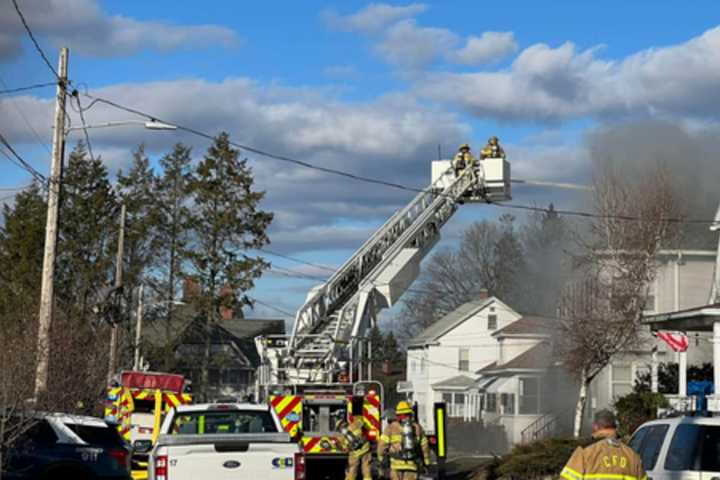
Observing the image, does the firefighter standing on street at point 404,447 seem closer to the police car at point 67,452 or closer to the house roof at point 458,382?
the police car at point 67,452

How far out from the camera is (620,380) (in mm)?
38688

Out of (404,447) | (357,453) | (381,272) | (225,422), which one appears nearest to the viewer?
(225,422)

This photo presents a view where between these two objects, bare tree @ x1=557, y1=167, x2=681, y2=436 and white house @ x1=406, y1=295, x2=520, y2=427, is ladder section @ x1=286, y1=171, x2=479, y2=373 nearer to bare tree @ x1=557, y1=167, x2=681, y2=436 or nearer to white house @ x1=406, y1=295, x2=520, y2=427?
bare tree @ x1=557, y1=167, x2=681, y2=436

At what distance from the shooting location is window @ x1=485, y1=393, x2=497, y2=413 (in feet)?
167

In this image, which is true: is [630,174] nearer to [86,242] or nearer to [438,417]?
[438,417]

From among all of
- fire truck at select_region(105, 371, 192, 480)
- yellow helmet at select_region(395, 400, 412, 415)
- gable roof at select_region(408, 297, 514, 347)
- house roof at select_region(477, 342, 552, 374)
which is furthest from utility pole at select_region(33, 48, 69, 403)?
gable roof at select_region(408, 297, 514, 347)

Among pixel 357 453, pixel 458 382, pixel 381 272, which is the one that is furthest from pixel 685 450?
pixel 458 382

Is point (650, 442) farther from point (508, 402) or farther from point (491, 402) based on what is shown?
point (491, 402)

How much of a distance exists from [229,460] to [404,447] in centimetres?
350

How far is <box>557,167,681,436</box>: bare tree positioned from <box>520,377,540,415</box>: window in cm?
1460

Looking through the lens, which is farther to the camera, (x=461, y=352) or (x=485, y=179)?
(x=461, y=352)

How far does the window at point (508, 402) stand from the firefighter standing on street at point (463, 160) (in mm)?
21279

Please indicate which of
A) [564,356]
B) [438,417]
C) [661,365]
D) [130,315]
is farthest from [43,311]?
[130,315]

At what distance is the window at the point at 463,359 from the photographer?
2295 inches
